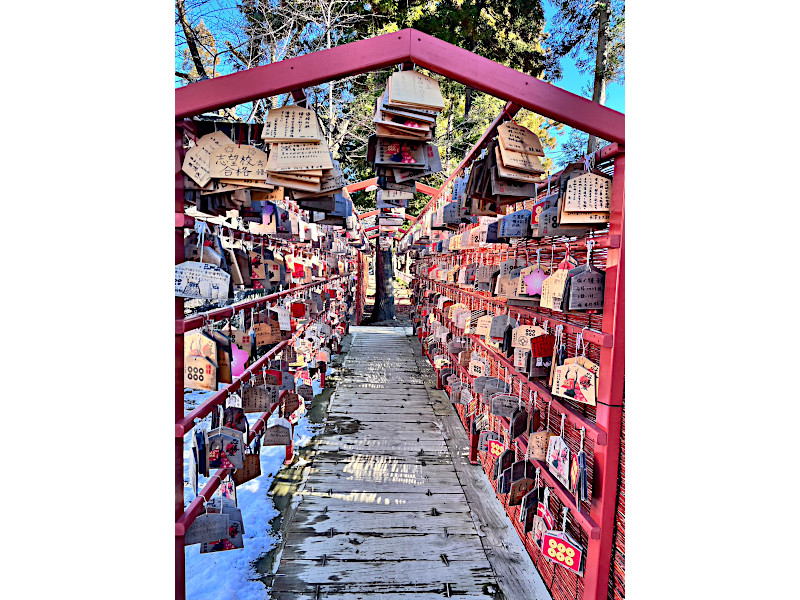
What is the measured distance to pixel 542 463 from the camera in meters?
2.15

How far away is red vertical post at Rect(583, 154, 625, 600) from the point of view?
5.13 feet

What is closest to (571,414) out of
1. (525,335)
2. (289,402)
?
(525,335)

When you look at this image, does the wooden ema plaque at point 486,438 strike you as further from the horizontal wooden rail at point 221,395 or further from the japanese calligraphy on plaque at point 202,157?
the japanese calligraphy on plaque at point 202,157

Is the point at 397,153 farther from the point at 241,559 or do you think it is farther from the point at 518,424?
the point at 241,559

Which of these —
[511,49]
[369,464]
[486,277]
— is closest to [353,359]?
[369,464]

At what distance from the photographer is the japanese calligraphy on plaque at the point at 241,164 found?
1.66 meters

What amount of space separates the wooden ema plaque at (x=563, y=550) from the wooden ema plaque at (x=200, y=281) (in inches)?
61.5

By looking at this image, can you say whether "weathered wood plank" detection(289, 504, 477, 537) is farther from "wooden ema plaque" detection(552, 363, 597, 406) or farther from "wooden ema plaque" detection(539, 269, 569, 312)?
"wooden ema plaque" detection(539, 269, 569, 312)

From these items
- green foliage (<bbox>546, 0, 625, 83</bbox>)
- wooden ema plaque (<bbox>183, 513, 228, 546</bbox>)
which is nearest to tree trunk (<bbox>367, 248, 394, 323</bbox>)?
green foliage (<bbox>546, 0, 625, 83</bbox>)

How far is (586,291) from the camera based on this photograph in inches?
65.1

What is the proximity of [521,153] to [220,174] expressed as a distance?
113cm

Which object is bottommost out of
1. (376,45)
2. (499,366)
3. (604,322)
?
(499,366)

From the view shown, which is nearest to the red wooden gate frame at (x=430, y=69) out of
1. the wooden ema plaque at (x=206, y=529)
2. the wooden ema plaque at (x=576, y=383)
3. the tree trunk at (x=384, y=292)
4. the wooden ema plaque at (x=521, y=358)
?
the wooden ema plaque at (x=576, y=383)

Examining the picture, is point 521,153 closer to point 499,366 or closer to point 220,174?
point 220,174
